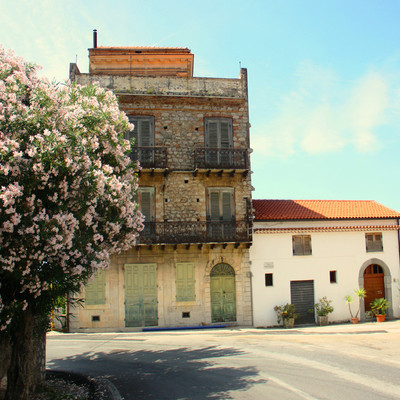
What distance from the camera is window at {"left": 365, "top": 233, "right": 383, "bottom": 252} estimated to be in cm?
2362

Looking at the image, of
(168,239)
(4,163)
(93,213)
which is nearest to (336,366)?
(93,213)

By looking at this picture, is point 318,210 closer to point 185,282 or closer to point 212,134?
point 212,134

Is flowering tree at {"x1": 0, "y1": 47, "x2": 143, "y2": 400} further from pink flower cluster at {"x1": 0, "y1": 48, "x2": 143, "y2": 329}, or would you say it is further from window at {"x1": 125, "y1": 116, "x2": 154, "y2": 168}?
window at {"x1": 125, "y1": 116, "x2": 154, "y2": 168}

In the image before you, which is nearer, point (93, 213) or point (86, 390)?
point (93, 213)

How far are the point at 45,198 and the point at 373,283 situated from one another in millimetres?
20303

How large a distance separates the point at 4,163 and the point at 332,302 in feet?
63.1

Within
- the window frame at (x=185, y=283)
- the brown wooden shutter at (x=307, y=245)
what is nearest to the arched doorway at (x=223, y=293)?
the window frame at (x=185, y=283)

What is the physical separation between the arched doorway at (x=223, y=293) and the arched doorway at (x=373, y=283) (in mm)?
7481

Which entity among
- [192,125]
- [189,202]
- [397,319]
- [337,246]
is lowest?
[397,319]

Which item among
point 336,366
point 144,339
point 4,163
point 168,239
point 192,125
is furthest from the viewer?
point 192,125

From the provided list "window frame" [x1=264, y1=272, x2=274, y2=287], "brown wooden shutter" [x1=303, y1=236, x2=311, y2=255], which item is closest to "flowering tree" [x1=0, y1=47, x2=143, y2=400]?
"window frame" [x1=264, y1=272, x2=274, y2=287]

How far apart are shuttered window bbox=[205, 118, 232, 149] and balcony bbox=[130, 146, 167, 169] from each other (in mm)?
2539

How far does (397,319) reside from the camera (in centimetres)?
2306

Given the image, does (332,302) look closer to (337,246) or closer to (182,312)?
(337,246)
